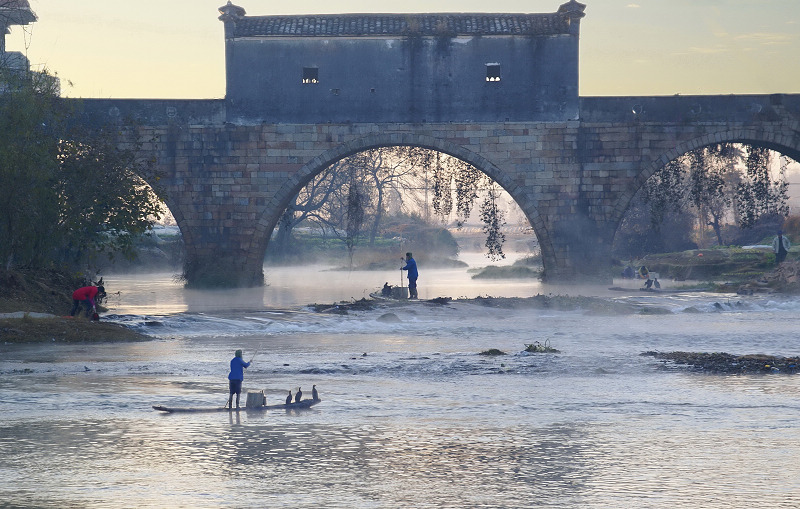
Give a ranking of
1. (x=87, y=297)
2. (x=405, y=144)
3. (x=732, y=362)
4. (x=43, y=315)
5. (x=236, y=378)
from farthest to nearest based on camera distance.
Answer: (x=405, y=144)
(x=87, y=297)
(x=43, y=315)
(x=732, y=362)
(x=236, y=378)

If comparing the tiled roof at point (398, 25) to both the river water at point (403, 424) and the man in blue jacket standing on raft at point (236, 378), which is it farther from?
the man in blue jacket standing on raft at point (236, 378)

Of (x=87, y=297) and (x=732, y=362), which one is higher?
(x=87, y=297)

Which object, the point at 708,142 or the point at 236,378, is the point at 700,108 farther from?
the point at 236,378

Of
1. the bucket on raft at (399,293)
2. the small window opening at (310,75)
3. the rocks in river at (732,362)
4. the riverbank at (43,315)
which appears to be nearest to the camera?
the rocks in river at (732,362)

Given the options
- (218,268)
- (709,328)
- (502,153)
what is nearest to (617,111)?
(502,153)

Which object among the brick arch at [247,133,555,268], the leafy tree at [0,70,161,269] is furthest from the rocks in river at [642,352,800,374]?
the brick arch at [247,133,555,268]

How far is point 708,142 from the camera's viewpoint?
29.6 m

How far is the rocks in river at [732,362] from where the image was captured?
48.9 feet

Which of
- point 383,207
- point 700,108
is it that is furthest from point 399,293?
point 383,207

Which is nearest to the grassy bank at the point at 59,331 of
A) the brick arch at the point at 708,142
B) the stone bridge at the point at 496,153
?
the stone bridge at the point at 496,153

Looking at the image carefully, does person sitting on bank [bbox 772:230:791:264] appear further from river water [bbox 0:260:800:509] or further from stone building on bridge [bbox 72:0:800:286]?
river water [bbox 0:260:800:509]

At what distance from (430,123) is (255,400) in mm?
19170

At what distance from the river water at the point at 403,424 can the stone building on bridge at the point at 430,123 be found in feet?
32.8

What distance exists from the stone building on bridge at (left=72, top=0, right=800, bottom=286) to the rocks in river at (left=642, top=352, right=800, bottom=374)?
44.8 feet
